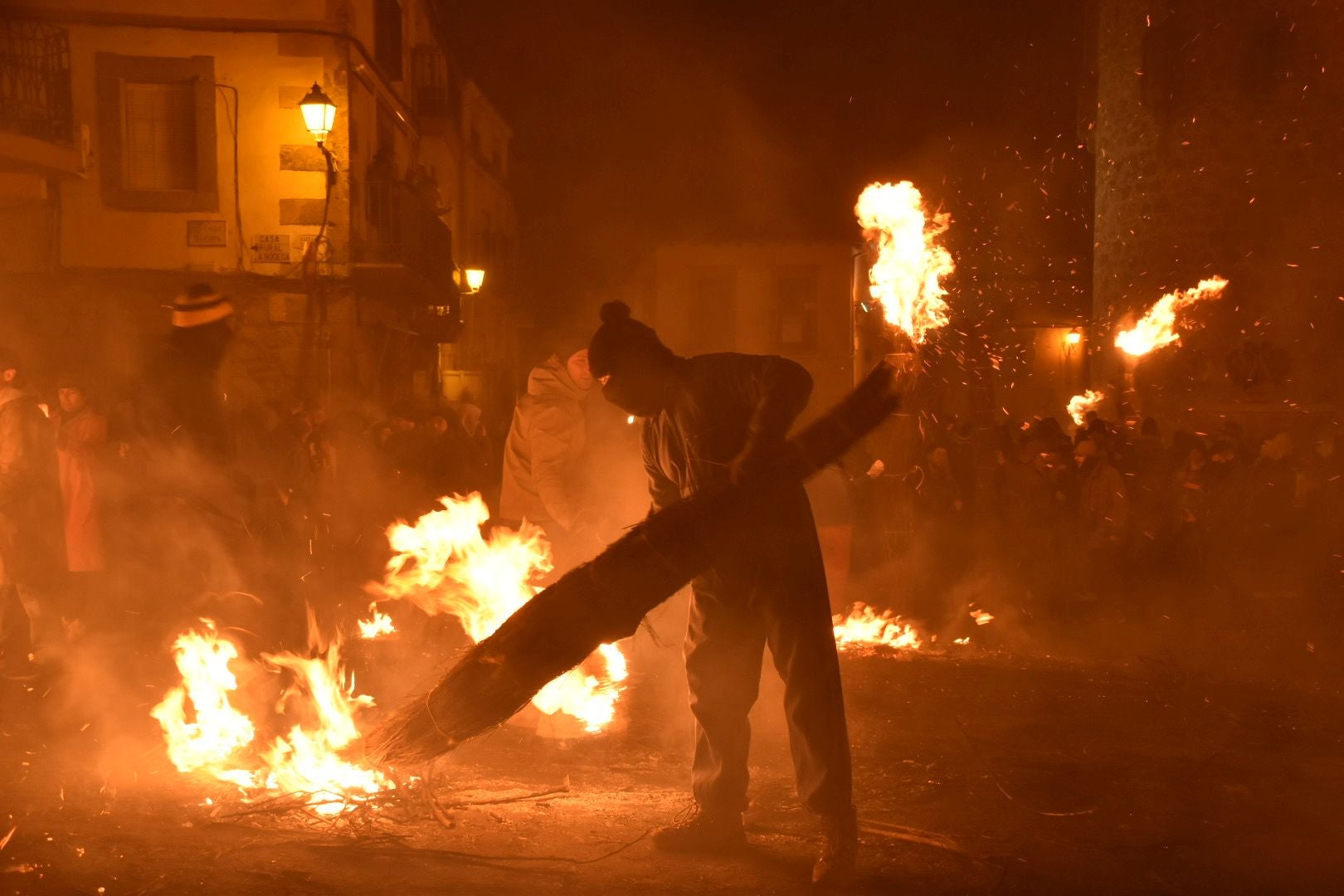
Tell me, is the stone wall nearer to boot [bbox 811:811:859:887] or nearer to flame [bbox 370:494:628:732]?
flame [bbox 370:494:628:732]

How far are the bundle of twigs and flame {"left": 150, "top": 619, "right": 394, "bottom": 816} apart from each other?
0.40 m

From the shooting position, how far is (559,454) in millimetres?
7223

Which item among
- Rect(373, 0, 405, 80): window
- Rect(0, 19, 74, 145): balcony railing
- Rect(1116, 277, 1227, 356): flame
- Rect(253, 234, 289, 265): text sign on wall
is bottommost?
Rect(1116, 277, 1227, 356): flame

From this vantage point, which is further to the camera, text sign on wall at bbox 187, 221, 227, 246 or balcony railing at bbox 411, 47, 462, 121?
balcony railing at bbox 411, 47, 462, 121

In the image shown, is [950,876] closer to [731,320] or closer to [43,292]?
[43,292]

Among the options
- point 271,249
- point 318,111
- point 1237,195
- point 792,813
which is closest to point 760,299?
point 1237,195

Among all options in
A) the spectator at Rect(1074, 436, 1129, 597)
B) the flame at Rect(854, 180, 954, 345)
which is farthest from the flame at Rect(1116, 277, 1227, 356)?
the flame at Rect(854, 180, 954, 345)

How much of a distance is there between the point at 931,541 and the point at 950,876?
7.28 metres

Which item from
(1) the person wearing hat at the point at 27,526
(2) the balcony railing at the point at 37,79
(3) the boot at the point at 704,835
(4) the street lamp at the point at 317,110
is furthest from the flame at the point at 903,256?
(2) the balcony railing at the point at 37,79

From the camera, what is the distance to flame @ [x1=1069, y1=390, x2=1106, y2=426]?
20391 mm

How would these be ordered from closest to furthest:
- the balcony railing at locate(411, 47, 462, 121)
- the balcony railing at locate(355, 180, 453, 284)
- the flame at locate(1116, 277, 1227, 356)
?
the balcony railing at locate(355, 180, 453, 284) < the flame at locate(1116, 277, 1227, 356) < the balcony railing at locate(411, 47, 462, 121)

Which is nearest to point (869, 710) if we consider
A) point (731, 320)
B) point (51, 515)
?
point (51, 515)

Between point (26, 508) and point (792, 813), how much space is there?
244 inches

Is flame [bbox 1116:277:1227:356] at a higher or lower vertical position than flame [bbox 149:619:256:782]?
higher
